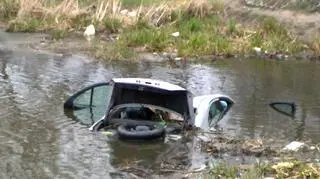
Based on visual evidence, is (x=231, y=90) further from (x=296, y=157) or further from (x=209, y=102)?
(x=296, y=157)

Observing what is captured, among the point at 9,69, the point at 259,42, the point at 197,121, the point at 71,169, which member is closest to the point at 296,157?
the point at 197,121

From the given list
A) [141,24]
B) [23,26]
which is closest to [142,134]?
[141,24]

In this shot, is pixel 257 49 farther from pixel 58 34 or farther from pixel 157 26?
pixel 58 34

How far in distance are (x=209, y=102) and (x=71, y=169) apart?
326cm

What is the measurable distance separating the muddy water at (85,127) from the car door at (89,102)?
23cm

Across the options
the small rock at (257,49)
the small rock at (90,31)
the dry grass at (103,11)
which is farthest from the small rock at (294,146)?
the small rock at (90,31)

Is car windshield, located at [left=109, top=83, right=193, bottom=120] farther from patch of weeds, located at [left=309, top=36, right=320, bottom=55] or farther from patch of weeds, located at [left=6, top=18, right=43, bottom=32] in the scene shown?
patch of weeds, located at [left=6, top=18, right=43, bottom=32]

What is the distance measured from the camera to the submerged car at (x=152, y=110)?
11195 mm

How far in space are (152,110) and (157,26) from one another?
1141 centimetres

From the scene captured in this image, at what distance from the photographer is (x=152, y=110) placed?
11.8m

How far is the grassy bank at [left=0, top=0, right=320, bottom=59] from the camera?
67.5 ft

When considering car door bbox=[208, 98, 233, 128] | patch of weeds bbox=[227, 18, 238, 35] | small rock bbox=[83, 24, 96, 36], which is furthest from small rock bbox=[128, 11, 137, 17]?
car door bbox=[208, 98, 233, 128]

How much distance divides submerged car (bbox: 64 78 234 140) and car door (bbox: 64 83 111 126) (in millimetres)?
568

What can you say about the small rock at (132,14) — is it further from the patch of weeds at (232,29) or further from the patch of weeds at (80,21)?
the patch of weeds at (232,29)
